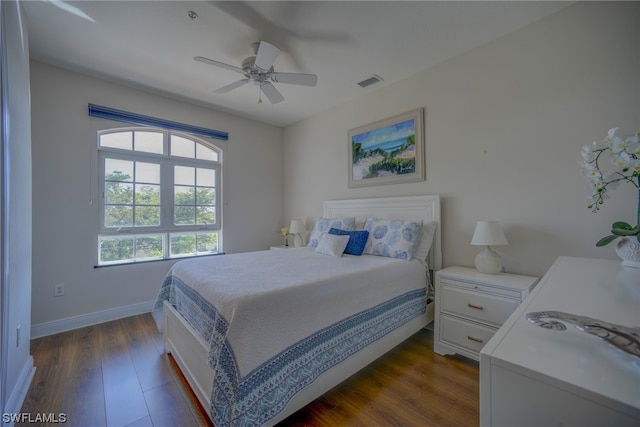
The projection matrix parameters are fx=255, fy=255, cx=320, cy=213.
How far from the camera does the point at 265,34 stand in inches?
87.0

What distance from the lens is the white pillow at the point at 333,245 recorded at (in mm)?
2686

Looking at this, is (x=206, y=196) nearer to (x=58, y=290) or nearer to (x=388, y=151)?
(x=58, y=290)

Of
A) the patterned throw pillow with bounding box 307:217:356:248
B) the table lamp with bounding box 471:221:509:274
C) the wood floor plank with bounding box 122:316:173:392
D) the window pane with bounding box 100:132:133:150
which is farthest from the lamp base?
the window pane with bounding box 100:132:133:150

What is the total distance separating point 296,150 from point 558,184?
346 centimetres

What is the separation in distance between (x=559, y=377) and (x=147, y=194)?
3915mm

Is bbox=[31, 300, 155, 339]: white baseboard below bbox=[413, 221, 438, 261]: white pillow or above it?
below

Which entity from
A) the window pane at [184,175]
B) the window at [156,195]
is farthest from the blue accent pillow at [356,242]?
the window pane at [184,175]

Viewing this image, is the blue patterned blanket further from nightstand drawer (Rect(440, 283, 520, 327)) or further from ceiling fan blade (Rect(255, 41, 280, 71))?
ceiling fan blade (Rect(255, 41, 280, 71))

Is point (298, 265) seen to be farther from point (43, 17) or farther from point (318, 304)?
point (43, 17)

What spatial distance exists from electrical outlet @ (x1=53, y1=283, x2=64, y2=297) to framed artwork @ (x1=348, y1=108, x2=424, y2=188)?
3493mm

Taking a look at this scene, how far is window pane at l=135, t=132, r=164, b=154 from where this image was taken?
3.24 meters

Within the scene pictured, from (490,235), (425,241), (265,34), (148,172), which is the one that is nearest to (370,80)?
(265,34)

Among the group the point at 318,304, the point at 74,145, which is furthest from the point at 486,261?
the point at 74,145

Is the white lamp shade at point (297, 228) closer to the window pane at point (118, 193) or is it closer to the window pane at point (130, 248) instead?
the window pane at point (130, 248)
